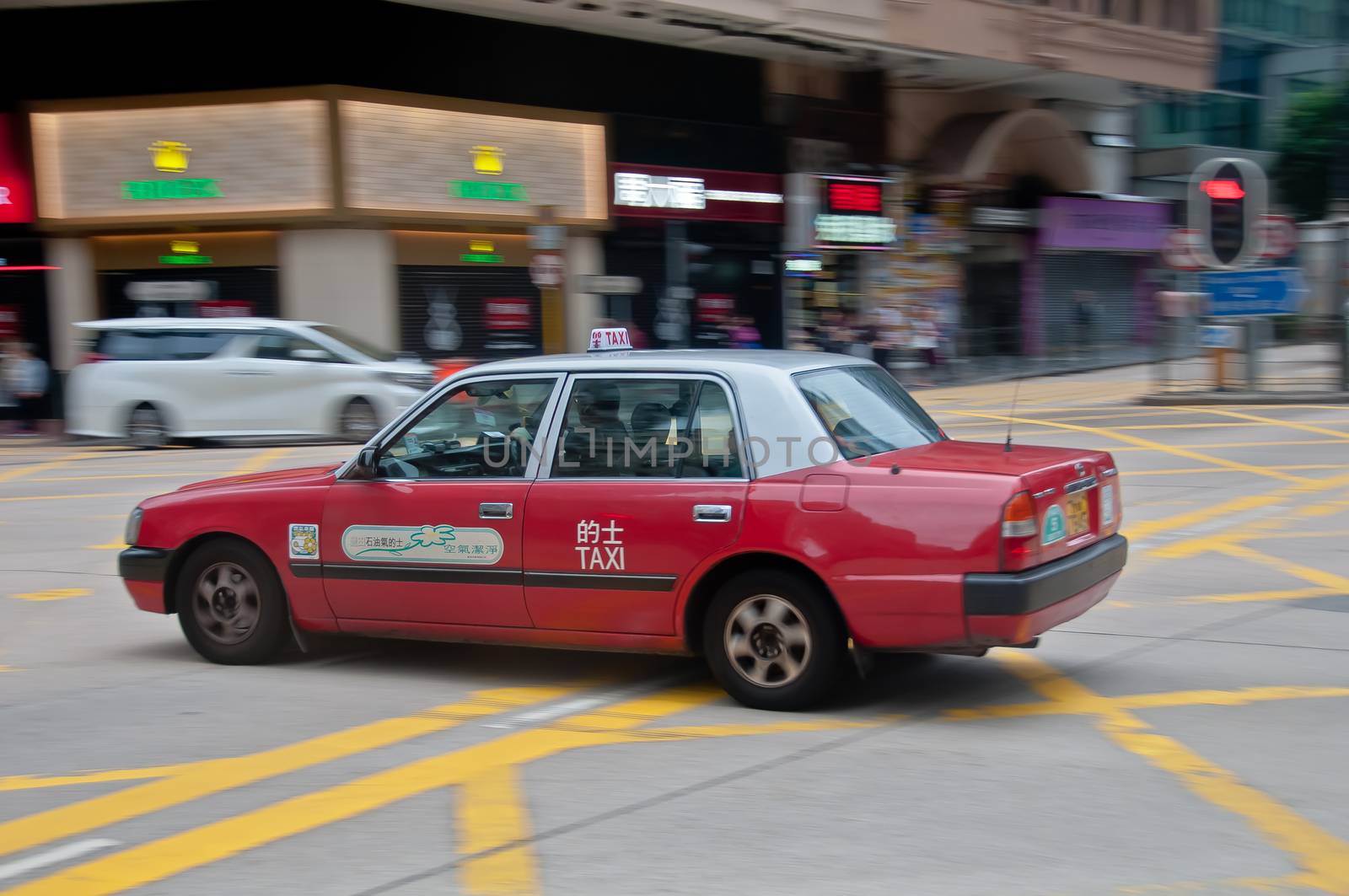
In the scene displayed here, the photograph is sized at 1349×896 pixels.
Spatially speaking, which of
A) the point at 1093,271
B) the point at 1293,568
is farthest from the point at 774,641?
the point at 1093,271

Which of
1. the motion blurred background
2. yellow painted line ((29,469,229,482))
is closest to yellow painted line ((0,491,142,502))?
yellow painted line ((29,469,229,482))

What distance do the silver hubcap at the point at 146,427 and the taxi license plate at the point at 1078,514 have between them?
1587 cm

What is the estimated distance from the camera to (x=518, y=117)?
26422mm

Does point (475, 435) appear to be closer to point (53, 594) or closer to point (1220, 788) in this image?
point (1220, 788)

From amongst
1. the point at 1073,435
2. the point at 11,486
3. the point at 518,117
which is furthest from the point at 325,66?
the point at 1073,435

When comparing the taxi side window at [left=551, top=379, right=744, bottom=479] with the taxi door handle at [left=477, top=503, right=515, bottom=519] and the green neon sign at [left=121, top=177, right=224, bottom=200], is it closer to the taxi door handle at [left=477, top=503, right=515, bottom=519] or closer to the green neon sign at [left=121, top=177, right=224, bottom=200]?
the taxi door handle at [left=477, top=503, right=515, bottom=519]

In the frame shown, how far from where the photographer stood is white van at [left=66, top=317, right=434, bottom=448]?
18.7 meters

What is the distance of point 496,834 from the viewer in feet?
13.8

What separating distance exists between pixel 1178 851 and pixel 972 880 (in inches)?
25.3

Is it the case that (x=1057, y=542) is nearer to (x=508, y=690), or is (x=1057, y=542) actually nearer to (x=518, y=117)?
(x=508, y=690)

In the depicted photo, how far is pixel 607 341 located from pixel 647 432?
138 cm

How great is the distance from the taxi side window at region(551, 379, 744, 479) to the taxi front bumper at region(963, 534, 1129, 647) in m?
1.08

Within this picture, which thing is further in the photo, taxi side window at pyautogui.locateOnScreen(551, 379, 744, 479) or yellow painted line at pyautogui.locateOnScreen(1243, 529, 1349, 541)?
yellow painted line at pyautogui.locateOnScreen(1243, 529, 1349, 541)

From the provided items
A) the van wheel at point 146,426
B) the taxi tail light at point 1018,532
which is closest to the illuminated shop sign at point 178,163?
the van wheel at point 146,426
